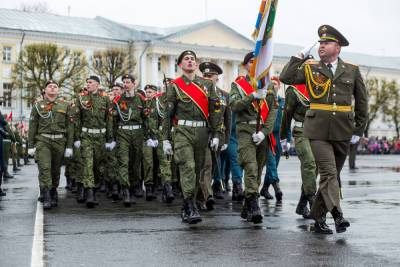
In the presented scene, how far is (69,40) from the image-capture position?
79.8 meters

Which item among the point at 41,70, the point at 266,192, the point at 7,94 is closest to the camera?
the point at 266,192

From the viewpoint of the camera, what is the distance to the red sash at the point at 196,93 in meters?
10.6

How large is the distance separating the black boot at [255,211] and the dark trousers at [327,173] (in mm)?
1009

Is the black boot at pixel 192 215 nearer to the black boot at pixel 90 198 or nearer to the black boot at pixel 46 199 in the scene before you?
the black boot at pixel 90 198

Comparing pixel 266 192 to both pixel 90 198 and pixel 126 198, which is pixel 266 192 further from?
pixel 90 198

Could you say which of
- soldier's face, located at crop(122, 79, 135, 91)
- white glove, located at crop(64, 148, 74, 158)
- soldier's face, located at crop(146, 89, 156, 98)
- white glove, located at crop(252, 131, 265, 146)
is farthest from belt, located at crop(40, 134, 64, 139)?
white glove, located at crop(252, 131, 265, 146)

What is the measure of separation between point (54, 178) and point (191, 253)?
6.06 metres

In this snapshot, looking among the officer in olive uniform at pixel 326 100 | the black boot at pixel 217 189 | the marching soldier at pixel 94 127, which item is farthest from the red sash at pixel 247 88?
the black boot at pixel 217 189

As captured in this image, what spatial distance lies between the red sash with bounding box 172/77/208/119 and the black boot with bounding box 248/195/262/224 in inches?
47.6

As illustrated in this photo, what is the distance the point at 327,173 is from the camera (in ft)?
29.8

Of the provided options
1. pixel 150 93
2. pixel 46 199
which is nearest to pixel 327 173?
pixel 46 199

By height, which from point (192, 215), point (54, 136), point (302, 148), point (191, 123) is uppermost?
point (191, 123)

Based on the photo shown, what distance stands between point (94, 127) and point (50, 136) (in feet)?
2.72

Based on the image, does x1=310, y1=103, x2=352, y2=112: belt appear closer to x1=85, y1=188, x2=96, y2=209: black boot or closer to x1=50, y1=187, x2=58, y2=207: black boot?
x1=85, y1=188, x2=96, y2=209: black boot
